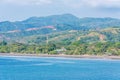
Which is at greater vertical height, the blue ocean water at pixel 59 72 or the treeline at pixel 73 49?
the treeline at pixel 73 49

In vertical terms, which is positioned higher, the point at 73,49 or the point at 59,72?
the point at 73,49

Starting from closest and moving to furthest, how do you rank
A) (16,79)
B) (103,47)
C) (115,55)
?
(16,79) → (115,55) → (103,47)

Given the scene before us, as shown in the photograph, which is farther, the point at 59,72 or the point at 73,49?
the point at 73,49

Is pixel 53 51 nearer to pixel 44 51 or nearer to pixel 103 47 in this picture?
pixel 44 51

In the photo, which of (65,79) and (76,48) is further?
(76,48)

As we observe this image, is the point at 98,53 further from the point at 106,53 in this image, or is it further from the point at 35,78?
the point at 35,78

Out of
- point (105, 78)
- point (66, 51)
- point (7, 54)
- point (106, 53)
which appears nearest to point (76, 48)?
point (66, 51)

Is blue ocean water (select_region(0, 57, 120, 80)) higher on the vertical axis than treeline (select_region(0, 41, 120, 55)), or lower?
lower

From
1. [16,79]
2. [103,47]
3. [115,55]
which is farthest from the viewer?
[103,47]

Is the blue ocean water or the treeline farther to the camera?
the treeline

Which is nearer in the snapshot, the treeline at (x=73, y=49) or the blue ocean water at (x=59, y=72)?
the blue ocean water at (x=59, y=72)
